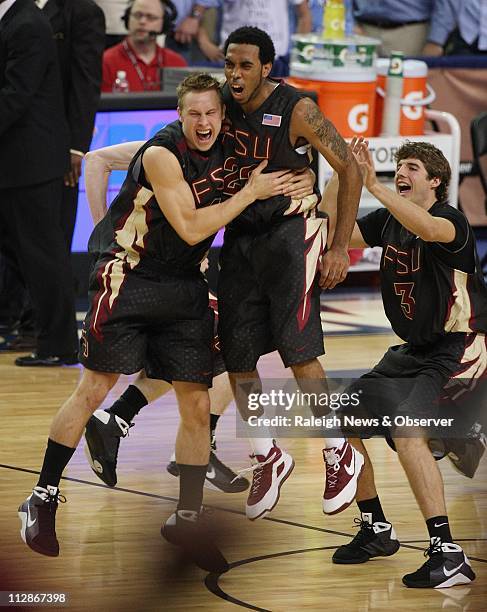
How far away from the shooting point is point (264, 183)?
489cm

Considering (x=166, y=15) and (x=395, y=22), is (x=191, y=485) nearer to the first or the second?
(x=166, y=15)

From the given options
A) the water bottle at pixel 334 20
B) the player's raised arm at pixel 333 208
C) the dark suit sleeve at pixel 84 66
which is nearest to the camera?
the player's raised arm at pixel 333 208

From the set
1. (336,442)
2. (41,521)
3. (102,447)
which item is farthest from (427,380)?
(41,521)

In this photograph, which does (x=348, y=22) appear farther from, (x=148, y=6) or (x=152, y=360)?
(x=152, y=360)

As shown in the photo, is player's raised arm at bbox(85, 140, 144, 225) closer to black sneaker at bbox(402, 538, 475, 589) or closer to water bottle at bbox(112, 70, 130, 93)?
black sneaker at bbox(402, 538, 475, 589)

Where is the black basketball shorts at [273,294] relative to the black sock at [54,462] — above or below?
above

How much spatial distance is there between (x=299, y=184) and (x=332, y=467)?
100 cm

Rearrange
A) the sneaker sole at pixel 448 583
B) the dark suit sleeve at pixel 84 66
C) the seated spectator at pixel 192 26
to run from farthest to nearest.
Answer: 1. the seated spectator at pixel 192 26
2. the dark suit sleeve at pixel 84 66
3. the sneaker sole at pixel 448 583

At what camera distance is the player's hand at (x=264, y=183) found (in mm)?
4871

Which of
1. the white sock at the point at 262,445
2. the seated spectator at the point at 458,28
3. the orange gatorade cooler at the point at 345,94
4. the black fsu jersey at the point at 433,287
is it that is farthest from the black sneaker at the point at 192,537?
the seated spectator at the point at 458,28

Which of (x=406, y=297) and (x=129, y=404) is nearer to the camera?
(x=406, y=297)

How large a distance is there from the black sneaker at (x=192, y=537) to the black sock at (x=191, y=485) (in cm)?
3

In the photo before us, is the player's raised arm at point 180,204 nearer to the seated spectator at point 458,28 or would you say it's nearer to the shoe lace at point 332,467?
the shoe lace at point 332,467

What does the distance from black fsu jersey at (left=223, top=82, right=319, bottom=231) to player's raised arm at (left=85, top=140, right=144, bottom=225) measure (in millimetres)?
469
